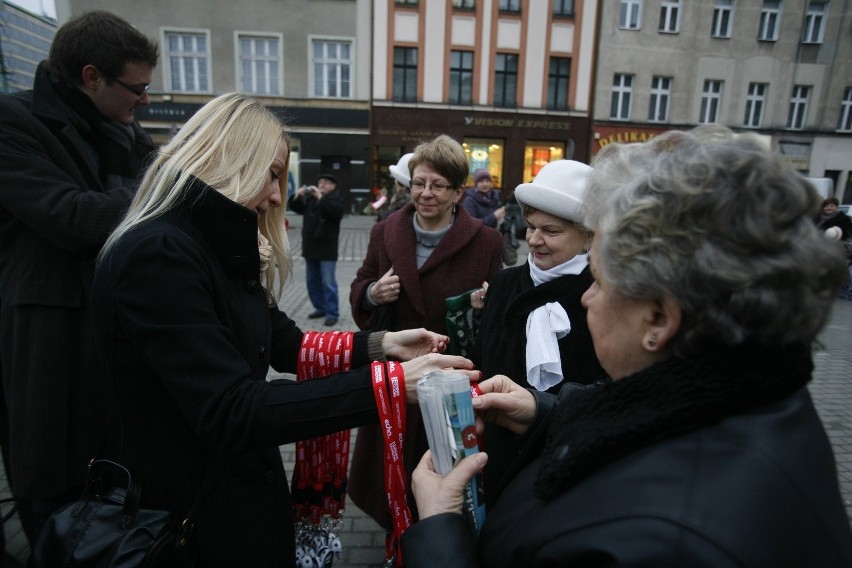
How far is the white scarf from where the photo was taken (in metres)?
1.71

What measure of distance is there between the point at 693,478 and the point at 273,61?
21.5 meters

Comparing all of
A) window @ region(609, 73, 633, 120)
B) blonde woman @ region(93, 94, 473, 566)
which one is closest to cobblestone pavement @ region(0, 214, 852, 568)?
blonde woman @ region(93, 94, 473, 566)

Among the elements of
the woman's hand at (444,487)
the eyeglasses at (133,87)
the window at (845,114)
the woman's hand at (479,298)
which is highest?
the window at (845,114)

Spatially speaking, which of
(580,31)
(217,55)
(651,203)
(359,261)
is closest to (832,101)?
(580,31)

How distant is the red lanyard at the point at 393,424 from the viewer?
1263 millimetres

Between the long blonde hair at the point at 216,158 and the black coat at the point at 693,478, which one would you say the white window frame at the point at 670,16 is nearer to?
the long blonde hair at the point at 216,158

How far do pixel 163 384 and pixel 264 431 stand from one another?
0.85 feet

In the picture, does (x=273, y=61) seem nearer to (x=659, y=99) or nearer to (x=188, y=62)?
(x=188, y=62)

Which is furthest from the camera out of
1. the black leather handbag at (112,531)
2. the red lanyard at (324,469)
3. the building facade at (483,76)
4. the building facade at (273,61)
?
the building facade at (483,76)

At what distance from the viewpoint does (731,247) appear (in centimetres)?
77

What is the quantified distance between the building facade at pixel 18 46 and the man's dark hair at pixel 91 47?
117 cm

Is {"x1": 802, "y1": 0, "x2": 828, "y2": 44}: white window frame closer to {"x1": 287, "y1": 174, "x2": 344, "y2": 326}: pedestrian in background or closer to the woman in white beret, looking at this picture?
{"x1": 287, "y1": 174, "x2": 344, "y2": 326}: pedestrian in background

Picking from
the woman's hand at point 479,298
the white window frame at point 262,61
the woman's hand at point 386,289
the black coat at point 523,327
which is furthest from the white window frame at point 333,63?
the black coat at point 523,327

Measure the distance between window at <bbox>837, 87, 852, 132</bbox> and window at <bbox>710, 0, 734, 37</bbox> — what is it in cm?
563
